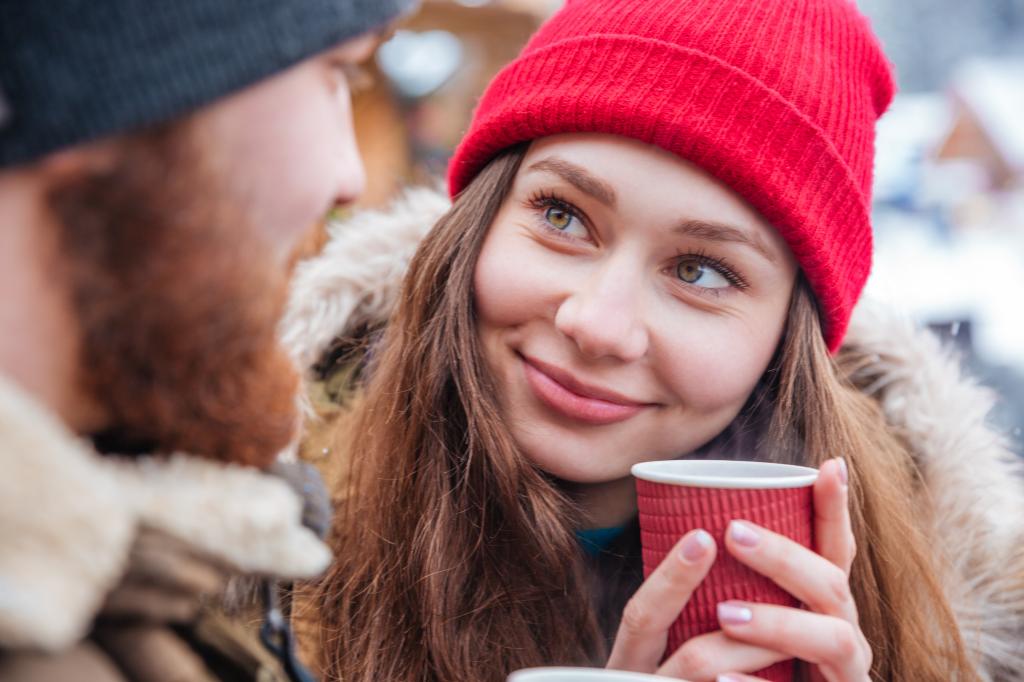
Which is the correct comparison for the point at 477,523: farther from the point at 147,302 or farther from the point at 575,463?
the point at 147,302

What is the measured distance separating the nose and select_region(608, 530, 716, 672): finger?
1.26 feet

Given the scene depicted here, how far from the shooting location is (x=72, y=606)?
0.75 m

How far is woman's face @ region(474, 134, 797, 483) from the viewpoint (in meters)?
1.51

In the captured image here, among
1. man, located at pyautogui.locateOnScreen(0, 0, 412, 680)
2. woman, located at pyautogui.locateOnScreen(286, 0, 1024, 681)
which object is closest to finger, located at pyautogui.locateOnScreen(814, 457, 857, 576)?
woman, located at pyautogui.locateOnScreen(286, 0, 1024, 681)

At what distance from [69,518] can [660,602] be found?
77 cm

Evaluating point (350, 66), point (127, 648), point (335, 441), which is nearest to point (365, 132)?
point (335, 441)

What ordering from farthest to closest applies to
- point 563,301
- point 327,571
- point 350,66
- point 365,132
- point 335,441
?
point 365,132
point 335,441
point 327,571
point 563,301
point 350,66

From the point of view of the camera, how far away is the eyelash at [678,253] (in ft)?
5.10

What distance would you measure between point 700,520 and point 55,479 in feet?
2.57

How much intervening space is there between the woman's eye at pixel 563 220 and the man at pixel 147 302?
67cm

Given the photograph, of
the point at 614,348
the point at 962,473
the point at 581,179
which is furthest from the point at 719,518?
the point at 962,473

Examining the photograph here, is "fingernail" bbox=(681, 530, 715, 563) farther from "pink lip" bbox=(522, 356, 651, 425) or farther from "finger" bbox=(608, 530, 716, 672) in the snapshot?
"pink lip" bbox=(522, 356, 651, 425)

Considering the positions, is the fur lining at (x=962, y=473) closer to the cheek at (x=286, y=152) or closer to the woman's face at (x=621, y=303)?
the woman's face at (x=621, y=303)

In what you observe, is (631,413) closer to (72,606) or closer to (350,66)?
(350,66)
